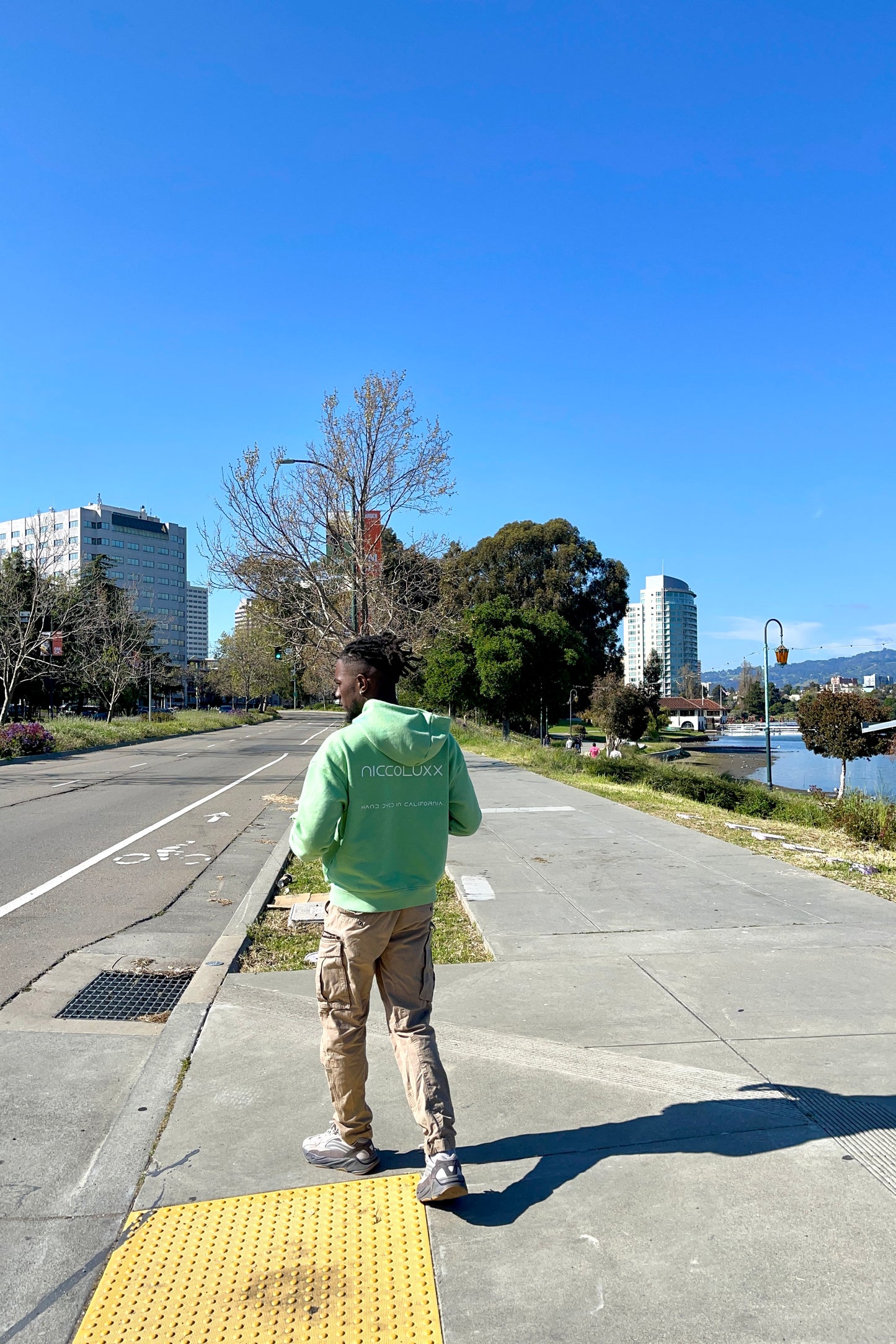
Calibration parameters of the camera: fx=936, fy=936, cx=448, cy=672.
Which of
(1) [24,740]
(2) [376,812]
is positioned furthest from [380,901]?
(1) [24,740]

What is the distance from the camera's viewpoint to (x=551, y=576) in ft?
213

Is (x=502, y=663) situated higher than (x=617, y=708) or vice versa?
(x=502, y=663)

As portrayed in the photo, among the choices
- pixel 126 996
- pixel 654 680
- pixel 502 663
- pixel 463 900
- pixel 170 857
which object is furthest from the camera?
pixel 654 680

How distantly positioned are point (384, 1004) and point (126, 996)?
3040mm

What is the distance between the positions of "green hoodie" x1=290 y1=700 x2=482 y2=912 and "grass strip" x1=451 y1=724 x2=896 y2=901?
20.2ft

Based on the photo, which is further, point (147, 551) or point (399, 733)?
point (147, 551)

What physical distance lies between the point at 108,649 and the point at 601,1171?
49378 mm

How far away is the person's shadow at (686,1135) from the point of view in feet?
10.7

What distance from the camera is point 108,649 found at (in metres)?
49.1

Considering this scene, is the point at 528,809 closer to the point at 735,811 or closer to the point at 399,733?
the point at 735,811

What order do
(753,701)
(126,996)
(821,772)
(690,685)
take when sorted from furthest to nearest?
(690,685)
(753,701)
(821,772)
(126,996)

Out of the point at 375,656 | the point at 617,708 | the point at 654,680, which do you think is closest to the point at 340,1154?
the point at 375,656

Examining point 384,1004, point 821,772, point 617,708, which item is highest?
point 617,708

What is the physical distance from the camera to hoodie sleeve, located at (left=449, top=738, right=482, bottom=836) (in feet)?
11.3
